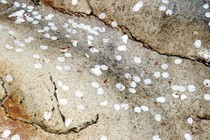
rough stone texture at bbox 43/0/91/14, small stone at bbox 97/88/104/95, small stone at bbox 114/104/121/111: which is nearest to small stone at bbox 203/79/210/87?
small stone at bbox 114/104/121/111

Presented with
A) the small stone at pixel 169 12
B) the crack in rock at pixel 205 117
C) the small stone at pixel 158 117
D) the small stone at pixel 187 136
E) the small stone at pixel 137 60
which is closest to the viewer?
the small stone at pixel 187 136

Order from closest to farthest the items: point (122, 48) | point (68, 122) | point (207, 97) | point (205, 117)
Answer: point (68, 122), point (205, 117), point (207, 97), point (122, 48)

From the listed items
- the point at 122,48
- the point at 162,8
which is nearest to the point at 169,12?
the point at 162,8

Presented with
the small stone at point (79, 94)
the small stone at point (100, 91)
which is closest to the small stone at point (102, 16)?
the small stone at point (100, 91)

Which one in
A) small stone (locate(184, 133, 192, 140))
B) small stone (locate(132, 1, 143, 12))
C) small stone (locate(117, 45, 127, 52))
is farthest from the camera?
small stone (locate(132, 1, 143, 12))

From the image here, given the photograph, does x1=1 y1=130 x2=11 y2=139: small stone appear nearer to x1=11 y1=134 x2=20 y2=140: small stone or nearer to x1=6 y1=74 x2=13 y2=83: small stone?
x1=11 y1=134 x2=20 y2=140: small stone

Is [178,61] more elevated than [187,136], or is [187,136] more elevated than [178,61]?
[178,61]

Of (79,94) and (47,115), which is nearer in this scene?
(47,115)

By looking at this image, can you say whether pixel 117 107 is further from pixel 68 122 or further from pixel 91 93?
pixel 68 122

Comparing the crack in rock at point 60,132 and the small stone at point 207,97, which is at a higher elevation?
the small stone at point 207,97

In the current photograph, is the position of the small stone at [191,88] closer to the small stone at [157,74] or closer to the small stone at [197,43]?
the small stone at [157,74]
